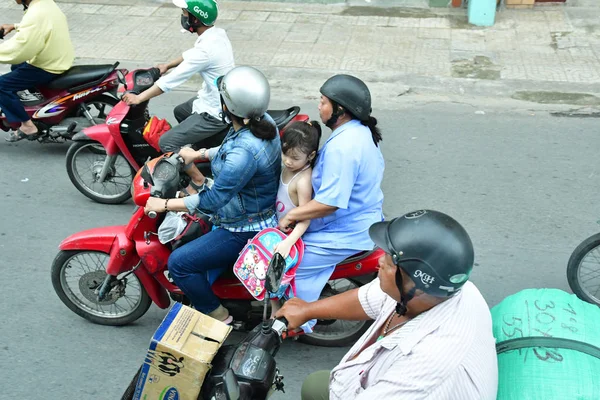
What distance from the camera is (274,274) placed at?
127 inches

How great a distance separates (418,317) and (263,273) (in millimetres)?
1403

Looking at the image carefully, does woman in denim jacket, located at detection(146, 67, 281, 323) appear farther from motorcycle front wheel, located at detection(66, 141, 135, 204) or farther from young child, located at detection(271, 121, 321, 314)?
motorcycle front wheel, located at detection(66, 141, 135, 204)

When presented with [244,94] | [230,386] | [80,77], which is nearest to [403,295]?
[230,386]

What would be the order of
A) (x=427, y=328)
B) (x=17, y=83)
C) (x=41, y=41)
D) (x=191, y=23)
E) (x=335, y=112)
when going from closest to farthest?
(x=427, y=328) → (x=335, y=112) → (x=191, y=23) → (x=41, y=41) → (x=17, y=83)

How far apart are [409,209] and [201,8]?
2.41 meters

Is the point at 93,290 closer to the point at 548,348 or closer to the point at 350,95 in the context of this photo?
the point at 350,95

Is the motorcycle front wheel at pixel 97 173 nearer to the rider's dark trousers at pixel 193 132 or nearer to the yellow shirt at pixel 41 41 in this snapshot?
the rider's dark trousers at pixel 193 132

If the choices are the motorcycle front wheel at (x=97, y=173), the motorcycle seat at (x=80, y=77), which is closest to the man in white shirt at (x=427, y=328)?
the motorcycle front wheel at (x=97, y=173)

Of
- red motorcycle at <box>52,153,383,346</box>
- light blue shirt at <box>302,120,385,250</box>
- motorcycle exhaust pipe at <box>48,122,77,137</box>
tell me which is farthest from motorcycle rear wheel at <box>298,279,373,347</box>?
motorcycle exhaust pipe at <box>48,122,77,137</box>

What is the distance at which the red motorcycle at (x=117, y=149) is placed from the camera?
5.61m

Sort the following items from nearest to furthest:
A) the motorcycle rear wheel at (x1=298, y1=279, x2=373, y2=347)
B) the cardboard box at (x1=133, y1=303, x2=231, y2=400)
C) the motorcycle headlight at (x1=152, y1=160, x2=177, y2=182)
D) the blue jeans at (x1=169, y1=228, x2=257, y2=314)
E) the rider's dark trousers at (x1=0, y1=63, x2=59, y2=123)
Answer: the cardboard box at (x1=133, y1=303, x2=231, y2=400) < the motorcycle headlight at (x1=152, y1=160, x2=177, y2=182) < the blue jeans at (x1=169, y1=228, x2=257, y2=314) < the motorcycle rear wheel at (x1=298, y1=279, x2=373, y2=347) < the rider's dark trousers at (x1=0, y1=63, x2=59, y2=123)

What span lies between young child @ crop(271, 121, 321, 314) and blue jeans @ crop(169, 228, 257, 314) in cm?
27

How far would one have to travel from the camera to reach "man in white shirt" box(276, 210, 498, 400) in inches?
89.1

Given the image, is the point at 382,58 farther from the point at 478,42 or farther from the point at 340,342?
the point at 340,342
